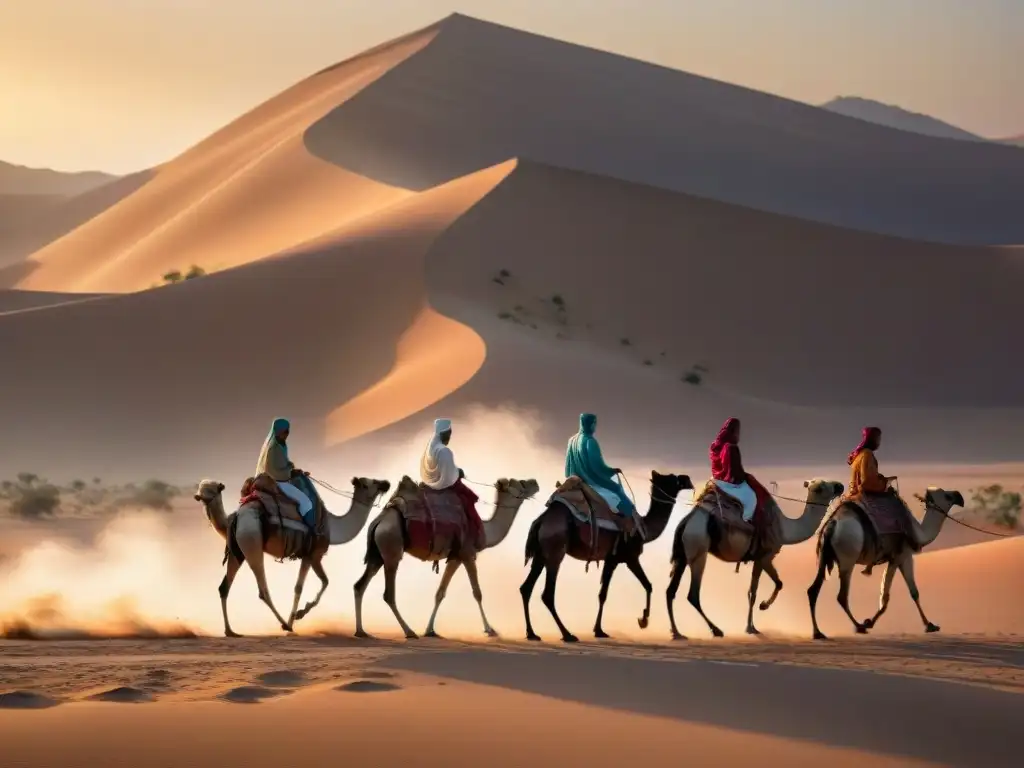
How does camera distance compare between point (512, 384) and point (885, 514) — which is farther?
point (512, 384)

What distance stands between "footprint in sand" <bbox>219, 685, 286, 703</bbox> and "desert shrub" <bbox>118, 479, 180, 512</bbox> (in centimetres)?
2150

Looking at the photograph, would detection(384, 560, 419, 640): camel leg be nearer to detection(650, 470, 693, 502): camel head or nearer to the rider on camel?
detection(650, 470, 693, 502): camel head

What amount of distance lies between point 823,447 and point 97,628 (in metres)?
32.0

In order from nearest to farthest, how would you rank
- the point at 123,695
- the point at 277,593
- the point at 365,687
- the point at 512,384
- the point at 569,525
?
the point at 123,695, the point at 365,687, the point at 569,525, the point at 277,593, the point at 512,384

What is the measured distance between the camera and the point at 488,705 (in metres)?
11.8

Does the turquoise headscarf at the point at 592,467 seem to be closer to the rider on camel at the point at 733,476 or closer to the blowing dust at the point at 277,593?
the rider on camel at the point at 733,476

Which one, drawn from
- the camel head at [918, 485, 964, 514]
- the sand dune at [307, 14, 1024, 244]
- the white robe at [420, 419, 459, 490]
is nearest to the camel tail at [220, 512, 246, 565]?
the white robe at [420, 419, 459, 490]

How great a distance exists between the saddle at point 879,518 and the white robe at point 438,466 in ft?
12.2

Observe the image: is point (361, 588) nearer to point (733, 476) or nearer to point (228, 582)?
point (228, 582)

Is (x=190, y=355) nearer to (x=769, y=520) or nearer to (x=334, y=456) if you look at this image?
(x=334, y=456)

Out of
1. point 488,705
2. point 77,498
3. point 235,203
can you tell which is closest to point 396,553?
point 488,705

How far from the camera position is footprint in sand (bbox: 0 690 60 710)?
439 inches

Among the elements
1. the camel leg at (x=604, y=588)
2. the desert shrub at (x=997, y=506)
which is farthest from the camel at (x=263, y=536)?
the desert shrub at (x=997, y=506)

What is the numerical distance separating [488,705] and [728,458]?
19.3 feet
